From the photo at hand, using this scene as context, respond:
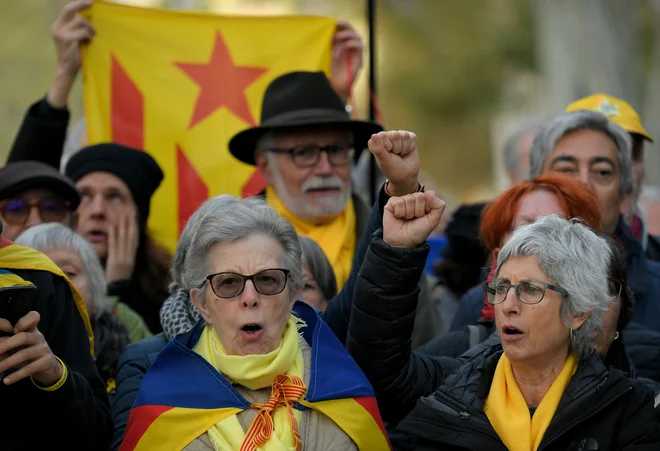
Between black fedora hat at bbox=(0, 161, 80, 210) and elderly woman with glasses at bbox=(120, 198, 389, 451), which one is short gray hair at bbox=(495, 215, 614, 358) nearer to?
elderly woman with glasses at bbox=(120, 198, 389, 451)

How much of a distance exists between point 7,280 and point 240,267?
0.76 meters

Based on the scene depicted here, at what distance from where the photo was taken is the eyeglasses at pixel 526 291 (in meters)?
4.43

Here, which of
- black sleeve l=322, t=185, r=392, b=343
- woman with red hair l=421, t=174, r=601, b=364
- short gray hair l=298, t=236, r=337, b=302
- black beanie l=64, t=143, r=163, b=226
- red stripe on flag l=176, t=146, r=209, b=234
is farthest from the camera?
red stripe on flag l=176, t=146, r=209, b=234

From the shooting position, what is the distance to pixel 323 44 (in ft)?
25.6

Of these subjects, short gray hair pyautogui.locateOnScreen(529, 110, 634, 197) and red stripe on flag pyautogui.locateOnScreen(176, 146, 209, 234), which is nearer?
short gray hair pyautogui.locateOnScreen(529, 110, 634, 197)

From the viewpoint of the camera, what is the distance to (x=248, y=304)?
4504mm

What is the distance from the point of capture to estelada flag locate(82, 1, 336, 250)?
25.0 ft

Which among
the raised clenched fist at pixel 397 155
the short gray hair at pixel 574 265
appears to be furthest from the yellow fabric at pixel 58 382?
the short gray hair at pixel 574 265

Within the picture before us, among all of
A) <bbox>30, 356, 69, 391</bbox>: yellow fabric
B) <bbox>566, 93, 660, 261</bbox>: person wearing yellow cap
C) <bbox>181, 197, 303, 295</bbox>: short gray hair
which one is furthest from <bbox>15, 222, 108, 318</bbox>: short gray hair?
<bbox>566, 93, 660, 261</bbox>: person wearing yellow cap

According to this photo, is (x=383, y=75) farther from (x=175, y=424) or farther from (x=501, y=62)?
(x=175, y=424)

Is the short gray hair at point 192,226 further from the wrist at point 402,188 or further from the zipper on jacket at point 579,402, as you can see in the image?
the zipper on jacket at point 579,402

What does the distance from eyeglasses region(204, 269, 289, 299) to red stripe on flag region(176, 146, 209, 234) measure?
306 cm

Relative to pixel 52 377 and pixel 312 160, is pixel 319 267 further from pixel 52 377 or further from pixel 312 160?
pixel 52 377

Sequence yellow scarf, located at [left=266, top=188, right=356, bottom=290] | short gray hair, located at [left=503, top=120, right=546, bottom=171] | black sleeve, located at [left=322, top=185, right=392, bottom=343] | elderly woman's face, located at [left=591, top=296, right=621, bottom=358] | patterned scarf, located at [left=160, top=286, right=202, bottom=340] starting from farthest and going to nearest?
short gray hair, located at [left=503, top=120, right=546, bottom=171]
yellow scarf, located at [left=266, top=188, right=356, bottom=290]
patterned scarf, located at [left=160, top=286, right=202, bottom=340]
black sleeve, located at [left=322, top=185, right=392, bottom=343]
elderly woman's face, located at [left=591, top=296, right=621, bottom=358]
